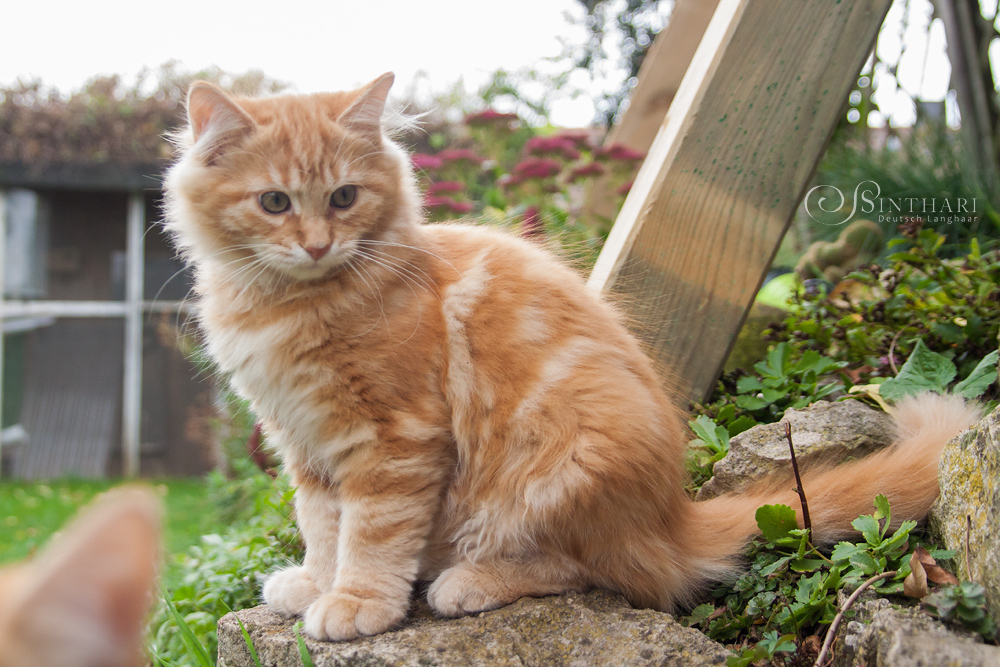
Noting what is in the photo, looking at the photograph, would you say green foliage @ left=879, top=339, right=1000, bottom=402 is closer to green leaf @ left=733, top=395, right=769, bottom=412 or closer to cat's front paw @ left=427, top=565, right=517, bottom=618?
green leaf @ left=733, top=395, right=769, bottom=412

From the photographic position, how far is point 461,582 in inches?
55.4

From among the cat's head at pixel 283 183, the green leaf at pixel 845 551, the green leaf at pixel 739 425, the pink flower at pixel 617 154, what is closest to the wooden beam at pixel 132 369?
the pink flower at pixel 617 154

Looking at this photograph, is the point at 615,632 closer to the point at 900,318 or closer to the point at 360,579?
the point at 360,579

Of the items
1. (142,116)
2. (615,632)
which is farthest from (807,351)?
(142,116)

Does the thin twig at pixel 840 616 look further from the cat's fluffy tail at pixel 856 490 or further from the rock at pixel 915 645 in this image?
the cat's fluffy tail at pixel 856 490

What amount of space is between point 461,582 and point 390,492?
0.77ft

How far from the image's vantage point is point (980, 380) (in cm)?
163

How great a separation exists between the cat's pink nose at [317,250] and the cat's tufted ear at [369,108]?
1.13 ft

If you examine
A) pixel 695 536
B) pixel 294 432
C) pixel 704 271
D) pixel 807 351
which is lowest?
pixel 294 432

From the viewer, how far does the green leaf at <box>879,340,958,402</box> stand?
Answer: 1677mm

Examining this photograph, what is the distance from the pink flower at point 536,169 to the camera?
11.2 feet

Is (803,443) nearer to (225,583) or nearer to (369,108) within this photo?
(369,108)

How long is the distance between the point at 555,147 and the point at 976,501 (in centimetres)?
273

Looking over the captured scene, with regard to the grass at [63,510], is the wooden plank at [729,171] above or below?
above
